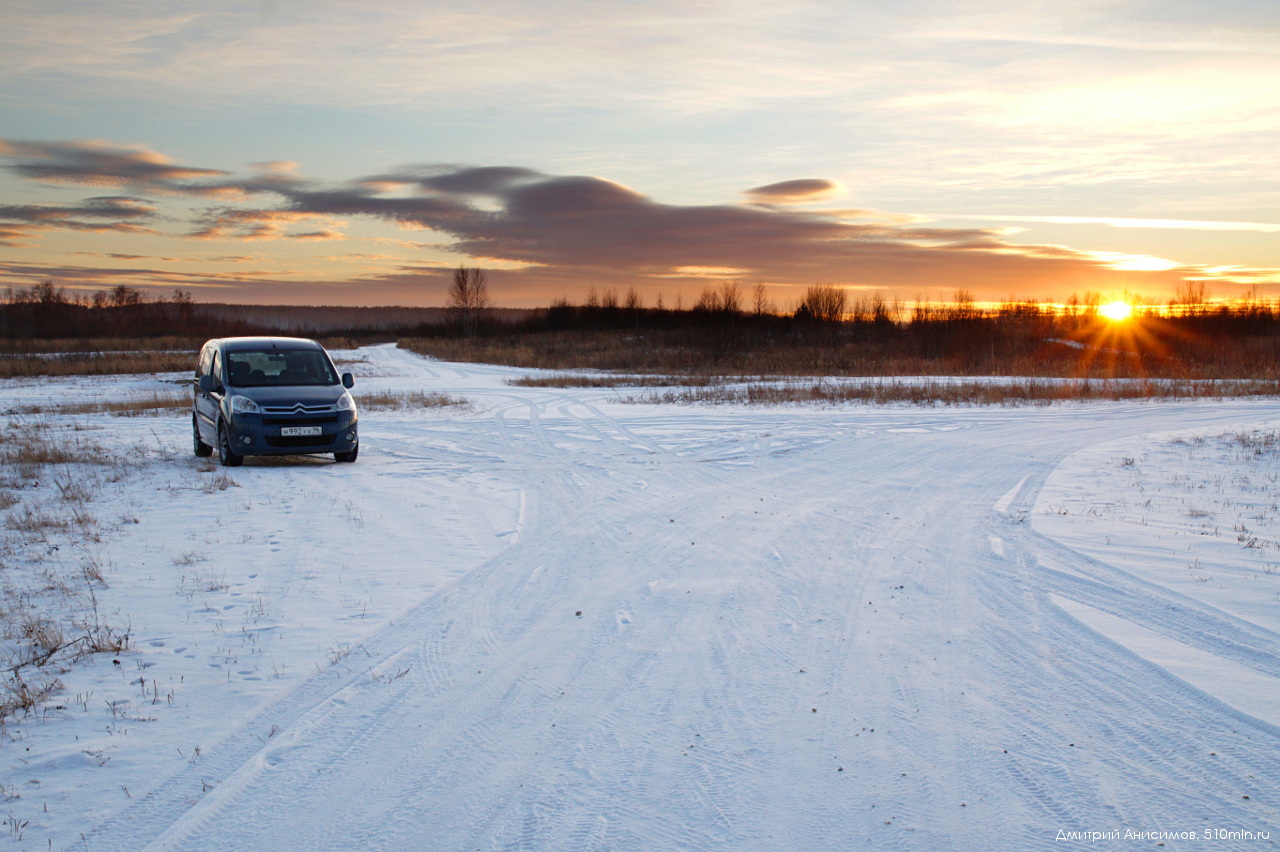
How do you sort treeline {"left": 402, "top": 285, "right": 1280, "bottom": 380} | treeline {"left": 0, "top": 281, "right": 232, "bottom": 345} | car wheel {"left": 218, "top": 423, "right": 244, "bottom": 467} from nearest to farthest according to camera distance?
car wheel {"left": 218, "top": 423, "right": 244, "bottom": 467}
treeline {"left": 402, "top": 285, "right": 1280, "bottom": 380}
treeline {"left": 0, "top": 281, "right": 232, "bottom": 345}

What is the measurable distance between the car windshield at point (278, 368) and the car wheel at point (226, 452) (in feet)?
2.72

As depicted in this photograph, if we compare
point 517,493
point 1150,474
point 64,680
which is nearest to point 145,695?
point 64,680

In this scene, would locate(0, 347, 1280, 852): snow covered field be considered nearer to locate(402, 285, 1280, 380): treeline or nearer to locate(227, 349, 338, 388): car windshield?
locate(227, 349, 338, 388): car windshield

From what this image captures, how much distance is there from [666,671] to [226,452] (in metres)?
10.3

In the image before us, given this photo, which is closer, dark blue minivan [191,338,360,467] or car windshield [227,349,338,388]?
dark blue minivan [191,338,360,467]

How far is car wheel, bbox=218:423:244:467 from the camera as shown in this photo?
1230 centimetres

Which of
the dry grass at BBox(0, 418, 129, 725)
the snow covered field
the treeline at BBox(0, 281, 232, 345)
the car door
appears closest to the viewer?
the snow covered field

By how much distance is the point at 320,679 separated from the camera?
4648 mm

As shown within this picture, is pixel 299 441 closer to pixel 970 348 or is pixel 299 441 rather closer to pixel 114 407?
pixel 114 407

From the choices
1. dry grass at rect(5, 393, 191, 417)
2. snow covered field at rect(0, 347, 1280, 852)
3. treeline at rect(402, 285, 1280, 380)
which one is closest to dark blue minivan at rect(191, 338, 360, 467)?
snow covered field at rect(0, 347, 1280, 852)

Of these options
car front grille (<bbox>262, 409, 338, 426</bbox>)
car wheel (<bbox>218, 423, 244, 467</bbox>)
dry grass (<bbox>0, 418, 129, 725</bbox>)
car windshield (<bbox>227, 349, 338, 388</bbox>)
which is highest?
car windshield (<bbox>227, 349, 338, 388</bbox>)

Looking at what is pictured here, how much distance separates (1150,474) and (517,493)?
925cm

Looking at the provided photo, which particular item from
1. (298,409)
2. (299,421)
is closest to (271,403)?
(298,409)

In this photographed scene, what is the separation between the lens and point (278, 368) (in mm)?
13414
